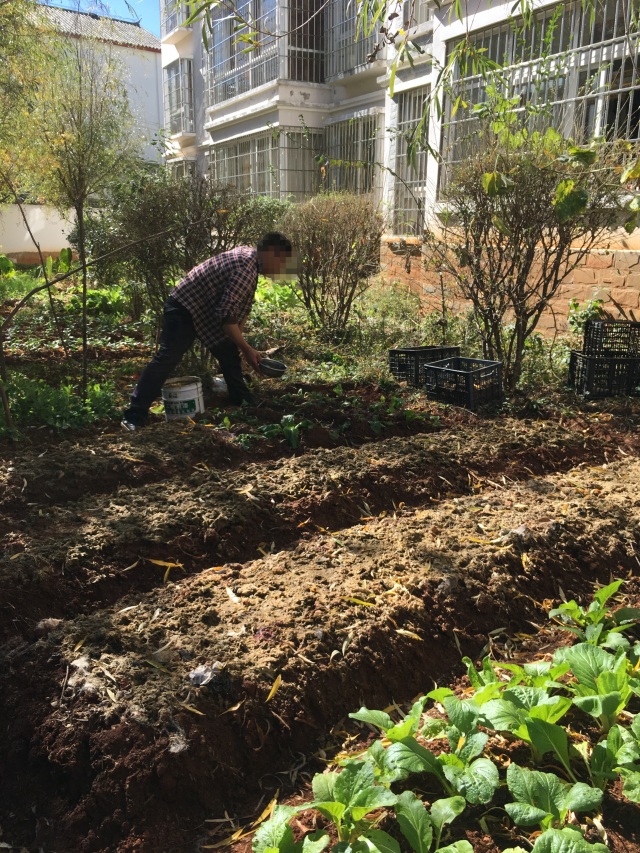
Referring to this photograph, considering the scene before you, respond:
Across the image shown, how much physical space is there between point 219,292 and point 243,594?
295 cm

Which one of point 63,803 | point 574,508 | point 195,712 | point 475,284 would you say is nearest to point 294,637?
point 195,712

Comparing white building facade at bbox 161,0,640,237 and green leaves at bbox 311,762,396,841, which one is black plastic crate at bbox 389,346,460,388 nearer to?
white building facade at bbox 161,0,640,237


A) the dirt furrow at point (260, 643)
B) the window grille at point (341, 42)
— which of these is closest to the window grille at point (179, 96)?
the window grille at point (341, 42)

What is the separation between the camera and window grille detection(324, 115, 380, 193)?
13.7 meters

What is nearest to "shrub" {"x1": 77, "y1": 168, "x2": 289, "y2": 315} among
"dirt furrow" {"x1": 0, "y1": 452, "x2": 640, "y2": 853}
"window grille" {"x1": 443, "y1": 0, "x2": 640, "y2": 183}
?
"window grille" {"x1": 443, "y1": 0, "x2": 640, "y2": 183}

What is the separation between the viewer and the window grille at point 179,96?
76.9ft

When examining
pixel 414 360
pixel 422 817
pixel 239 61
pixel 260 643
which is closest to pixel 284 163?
pixel 239 61

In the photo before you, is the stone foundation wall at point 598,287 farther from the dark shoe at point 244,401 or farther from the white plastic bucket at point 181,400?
the white plastic bucket at point 181,400

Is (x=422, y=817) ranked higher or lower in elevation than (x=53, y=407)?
lower

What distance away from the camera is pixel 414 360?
21.1 ft

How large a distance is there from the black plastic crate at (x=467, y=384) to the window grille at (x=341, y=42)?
1188 cm

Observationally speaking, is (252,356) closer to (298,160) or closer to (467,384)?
(467,384)

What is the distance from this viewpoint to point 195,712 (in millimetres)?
2258

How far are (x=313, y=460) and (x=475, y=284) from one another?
271 centimetres
